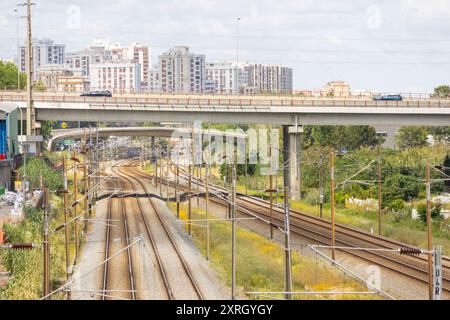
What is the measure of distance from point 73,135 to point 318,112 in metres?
51.2

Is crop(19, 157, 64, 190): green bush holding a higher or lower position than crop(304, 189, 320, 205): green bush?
higher

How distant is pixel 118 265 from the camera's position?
35.0 meters

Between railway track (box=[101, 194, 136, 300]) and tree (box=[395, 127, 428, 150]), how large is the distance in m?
58.9

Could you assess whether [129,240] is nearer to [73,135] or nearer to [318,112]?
[318,112]

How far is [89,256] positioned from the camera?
37688 mm

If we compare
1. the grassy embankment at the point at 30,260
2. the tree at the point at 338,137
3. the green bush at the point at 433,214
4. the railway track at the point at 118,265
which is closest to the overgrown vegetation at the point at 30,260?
the grassy embankment at the point at 30,260

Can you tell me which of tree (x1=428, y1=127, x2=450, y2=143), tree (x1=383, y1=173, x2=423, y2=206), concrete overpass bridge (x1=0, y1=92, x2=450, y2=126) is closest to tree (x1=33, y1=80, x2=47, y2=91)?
concrete overpass bridge (x1=0, y1=92, x2=450, y2=126)

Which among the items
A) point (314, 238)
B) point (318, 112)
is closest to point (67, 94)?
point (318, 112)

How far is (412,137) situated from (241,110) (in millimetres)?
51171

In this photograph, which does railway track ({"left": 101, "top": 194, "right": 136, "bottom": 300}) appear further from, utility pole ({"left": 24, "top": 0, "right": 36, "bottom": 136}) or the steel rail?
utility pole ({"left": 24, "top": 0, "right": 36, "bottom": 136})

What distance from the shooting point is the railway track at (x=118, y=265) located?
28066 mm

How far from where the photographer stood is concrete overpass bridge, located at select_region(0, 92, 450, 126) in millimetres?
60969

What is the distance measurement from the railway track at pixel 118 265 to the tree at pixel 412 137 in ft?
193

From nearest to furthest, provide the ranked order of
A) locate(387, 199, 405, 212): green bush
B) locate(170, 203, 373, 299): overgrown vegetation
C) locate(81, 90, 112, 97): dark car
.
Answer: locate(170, 203, 373, 299): overgrown vegetation → locate(387, 199, 405, 212): green bush → locate(81, 90, 112, 97): dark car
